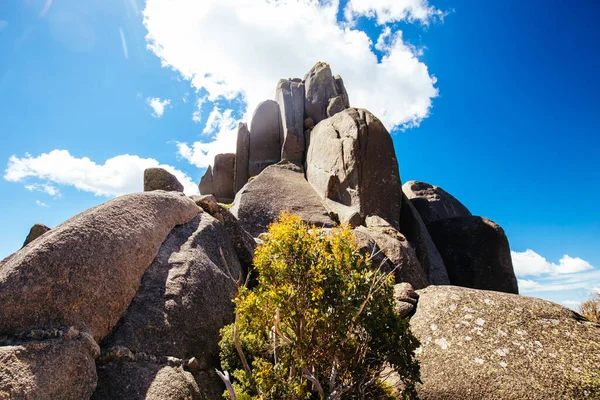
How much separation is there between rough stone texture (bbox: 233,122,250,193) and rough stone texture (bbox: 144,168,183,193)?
105ft

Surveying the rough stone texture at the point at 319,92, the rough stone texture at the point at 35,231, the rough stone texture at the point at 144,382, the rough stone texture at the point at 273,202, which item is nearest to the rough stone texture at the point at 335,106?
the rough stone texture at the point at 319,92

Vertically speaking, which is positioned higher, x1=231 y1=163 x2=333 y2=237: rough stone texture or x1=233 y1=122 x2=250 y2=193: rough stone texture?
x1=233 y1=122 x2=250 y2=193: rough stone texture

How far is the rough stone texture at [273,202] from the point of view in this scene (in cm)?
2710

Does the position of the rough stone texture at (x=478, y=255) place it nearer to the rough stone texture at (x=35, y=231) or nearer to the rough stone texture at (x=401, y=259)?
the rough stone texture at (x=401, y=259)

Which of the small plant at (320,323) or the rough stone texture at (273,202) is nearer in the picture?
the small plant at (320,323)

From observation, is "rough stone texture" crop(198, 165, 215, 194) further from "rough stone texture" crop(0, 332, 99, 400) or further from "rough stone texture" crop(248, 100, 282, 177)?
"rough stone texture" crop(0, 332, 99, 400)

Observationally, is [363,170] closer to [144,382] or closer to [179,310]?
[179,310]


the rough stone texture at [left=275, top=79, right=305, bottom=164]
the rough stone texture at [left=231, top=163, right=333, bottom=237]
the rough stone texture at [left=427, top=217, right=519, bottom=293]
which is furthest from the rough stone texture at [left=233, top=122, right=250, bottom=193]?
the rough stone texture at [left=427, top=217, right=519, bottom=293]

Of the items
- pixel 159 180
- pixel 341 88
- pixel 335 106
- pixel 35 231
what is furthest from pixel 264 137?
pixel 35 231

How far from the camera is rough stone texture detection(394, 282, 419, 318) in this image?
11.4m

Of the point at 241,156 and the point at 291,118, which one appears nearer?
the point at 291,118

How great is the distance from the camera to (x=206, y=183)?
53312 millimetres

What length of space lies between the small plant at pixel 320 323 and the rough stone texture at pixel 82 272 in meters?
2.85

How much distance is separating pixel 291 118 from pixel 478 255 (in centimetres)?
2848
